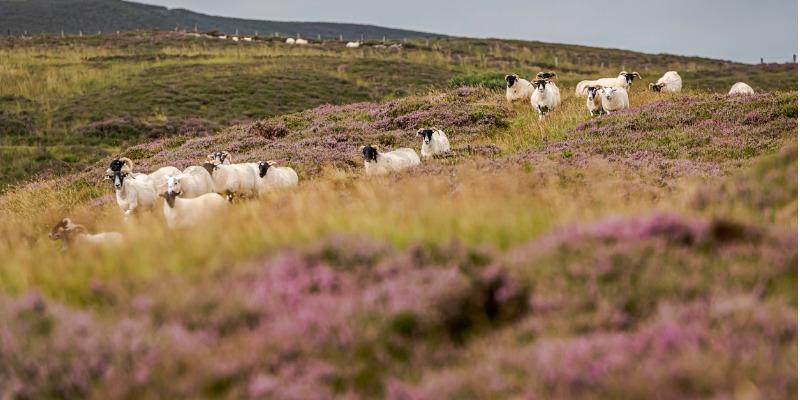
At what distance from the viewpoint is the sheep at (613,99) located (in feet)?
78.6

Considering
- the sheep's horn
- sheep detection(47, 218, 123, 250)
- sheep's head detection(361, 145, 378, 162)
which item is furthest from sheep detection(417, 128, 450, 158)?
sheep detection(47, 218, 123, 250)

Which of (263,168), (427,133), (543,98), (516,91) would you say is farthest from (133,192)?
(516,91)

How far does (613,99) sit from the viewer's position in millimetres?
24141

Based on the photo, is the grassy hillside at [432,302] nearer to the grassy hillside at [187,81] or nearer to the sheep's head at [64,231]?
the sheep's head at [64,231]

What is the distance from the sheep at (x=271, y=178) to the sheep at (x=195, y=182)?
1045mm

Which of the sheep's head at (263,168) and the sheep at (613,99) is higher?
the sheep at (613,99)

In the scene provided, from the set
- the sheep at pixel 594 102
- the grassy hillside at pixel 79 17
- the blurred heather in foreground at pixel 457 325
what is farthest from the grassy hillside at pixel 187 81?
the grassy hillside at pixel 79 17

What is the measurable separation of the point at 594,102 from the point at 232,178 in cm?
1409

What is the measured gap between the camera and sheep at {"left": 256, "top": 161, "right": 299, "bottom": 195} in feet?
49.9

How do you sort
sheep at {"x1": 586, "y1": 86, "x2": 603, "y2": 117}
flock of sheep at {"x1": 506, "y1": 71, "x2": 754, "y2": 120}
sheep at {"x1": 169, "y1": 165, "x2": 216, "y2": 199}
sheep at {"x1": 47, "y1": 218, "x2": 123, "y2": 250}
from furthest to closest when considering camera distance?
sheep at {"x1": 586, "y1": 86, "x2": 603, "y2": 117} → flock of sheep at {"x1": 506, "y1": 71, "x2": 754, "y2": 120} → sheep at {"x1": 169, "y1": 165, "x2": 216, "y2": 199} → sheep at {"x1": 47, "y1": 218, "x2": 123, "y2": 250}

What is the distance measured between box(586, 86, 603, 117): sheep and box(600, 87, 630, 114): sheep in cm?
18

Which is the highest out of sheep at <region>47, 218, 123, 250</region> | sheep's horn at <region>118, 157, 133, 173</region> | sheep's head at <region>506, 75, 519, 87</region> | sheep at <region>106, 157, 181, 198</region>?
sheep's head at <region>506, 75, 519, 87</region>

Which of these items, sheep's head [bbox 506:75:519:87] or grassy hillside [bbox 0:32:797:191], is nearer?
sheep's head [bbox 506:75:519:87]

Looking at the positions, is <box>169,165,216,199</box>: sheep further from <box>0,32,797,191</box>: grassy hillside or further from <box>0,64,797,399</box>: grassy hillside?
<box>0,32,797,191</box>: grassy hillside
